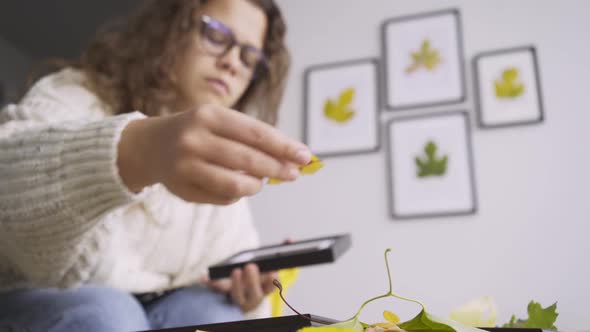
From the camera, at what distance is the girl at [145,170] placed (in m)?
0.36

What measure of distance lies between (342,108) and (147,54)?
860mm

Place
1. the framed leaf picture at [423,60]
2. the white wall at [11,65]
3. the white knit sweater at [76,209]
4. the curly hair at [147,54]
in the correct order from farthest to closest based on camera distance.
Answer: the white wall at [11,65], the framed leaf picture at [423,60], the curly hair at [147,54], the white knit sweater at [76,209]

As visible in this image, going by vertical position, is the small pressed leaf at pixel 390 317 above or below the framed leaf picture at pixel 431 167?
below

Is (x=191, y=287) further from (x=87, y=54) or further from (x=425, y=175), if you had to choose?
(x=425, y=175)

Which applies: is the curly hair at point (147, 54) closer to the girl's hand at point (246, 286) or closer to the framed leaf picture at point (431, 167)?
the girl's hand at point (246, 286)

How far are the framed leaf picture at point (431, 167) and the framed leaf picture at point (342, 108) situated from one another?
0.34ft

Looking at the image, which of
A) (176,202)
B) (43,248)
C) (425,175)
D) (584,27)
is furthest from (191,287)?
(584,27)

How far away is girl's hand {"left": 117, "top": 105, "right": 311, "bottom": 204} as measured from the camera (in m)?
0.35

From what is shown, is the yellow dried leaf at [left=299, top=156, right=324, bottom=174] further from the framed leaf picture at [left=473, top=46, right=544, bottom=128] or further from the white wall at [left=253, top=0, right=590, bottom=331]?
the framed leaf picture at [left=473, top=46, right=544, bottom=128]

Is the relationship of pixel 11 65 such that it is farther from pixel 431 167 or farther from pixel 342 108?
pixel 431 167

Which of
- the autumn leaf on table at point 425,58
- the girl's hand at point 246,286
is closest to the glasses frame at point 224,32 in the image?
the girl's hand at point 246,286

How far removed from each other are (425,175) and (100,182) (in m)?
1.23

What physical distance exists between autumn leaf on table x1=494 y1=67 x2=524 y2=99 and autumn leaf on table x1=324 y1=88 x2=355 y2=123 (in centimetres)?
48

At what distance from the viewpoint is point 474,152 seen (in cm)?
146
